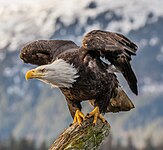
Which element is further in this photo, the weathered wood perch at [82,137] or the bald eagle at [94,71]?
the bald eagle at [94,71]

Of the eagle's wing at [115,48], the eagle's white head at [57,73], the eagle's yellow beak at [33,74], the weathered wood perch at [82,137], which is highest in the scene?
the eagle's wing at [115,48]

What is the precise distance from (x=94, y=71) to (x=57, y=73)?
770 millimetres

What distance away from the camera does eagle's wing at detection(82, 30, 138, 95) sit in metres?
8.24

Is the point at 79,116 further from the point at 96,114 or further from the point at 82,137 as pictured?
the point at 82,137

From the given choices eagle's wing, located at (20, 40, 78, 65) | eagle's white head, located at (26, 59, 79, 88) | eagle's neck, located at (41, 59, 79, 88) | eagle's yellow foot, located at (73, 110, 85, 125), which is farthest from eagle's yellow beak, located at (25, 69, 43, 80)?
eagle's wing, located at (20, 40, 78, 65)

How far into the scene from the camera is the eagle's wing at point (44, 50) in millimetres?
9180

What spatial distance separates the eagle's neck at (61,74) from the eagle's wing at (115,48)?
0.39m

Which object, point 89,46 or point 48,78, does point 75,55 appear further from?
point 48,78

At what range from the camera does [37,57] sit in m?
9.79

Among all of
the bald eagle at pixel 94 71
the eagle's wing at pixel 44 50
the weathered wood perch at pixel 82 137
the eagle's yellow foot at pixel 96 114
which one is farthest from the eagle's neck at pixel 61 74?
the weathered wood perch at pixel 82 137

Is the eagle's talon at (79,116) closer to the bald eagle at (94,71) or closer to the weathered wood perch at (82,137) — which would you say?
the bald eagle at (94,71)

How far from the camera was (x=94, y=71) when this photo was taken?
8.59 m

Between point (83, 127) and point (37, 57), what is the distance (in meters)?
3.42

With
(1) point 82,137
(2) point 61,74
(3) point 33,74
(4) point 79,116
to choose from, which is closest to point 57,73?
(2) point 61,74
